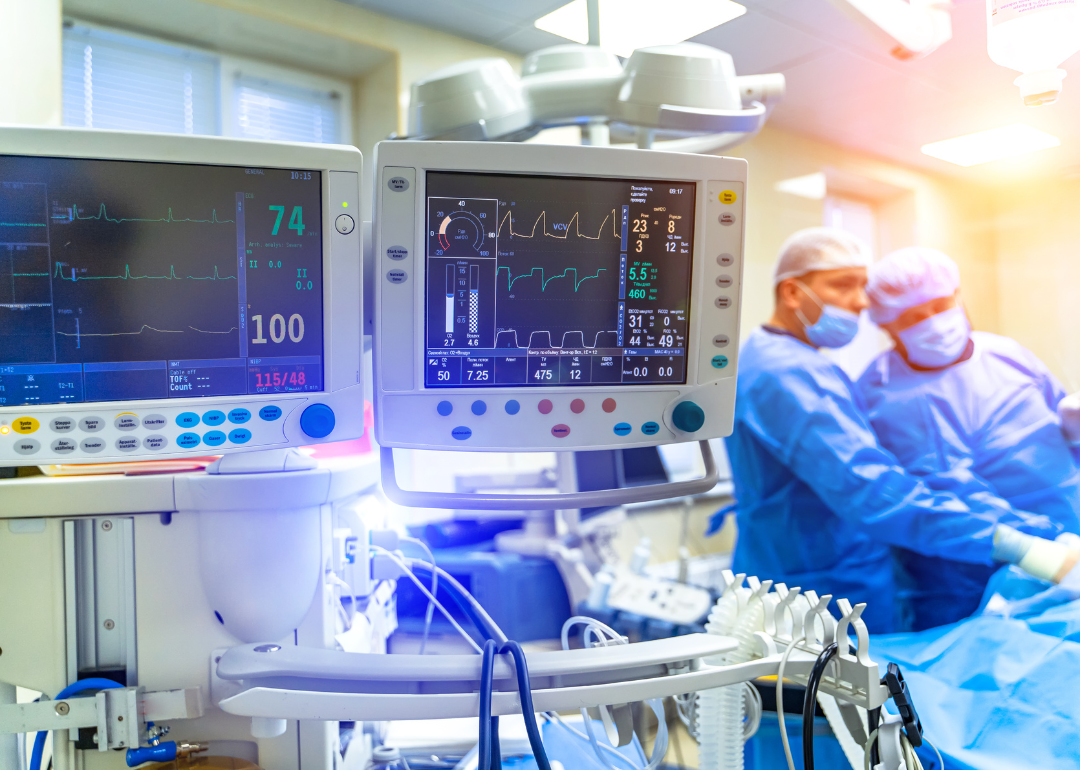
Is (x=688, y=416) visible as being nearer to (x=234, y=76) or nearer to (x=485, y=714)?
(x=485, y=714)

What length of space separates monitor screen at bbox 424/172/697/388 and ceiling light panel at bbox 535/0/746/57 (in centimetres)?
59

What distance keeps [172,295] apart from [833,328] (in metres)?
1.25

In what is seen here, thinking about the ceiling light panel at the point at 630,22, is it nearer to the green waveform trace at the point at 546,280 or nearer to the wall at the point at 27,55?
the green waveform trace at the point at 546,280

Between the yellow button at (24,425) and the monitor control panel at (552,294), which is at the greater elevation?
the monitor control panel at (552,294)

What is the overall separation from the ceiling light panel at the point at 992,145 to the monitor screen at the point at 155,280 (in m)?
1.14

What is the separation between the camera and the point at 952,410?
1.26 m

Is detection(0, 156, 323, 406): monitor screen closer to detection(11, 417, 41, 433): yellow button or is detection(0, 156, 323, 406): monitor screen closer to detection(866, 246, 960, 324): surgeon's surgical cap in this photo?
detection(11, 417, 41, 433): yellow button

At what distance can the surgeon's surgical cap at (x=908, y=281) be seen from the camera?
129 cm

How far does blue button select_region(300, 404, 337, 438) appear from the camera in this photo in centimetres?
86

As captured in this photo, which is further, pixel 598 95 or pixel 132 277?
pixel 598 95

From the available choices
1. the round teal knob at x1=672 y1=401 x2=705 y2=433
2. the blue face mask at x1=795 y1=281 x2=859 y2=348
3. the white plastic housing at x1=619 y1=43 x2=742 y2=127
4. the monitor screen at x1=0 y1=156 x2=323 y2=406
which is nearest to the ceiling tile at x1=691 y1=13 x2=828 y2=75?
the white plastic housing at x1=619 y1=43 x2=742 y2=127

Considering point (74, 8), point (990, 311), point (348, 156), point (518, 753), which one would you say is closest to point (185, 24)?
point (74, 8)

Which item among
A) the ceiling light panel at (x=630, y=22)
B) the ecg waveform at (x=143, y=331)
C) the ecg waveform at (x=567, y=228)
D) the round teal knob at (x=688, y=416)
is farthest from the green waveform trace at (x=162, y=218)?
the ceiling light panel at (x=630, y=22)

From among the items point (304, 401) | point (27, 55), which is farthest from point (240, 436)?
point (27, 55)
